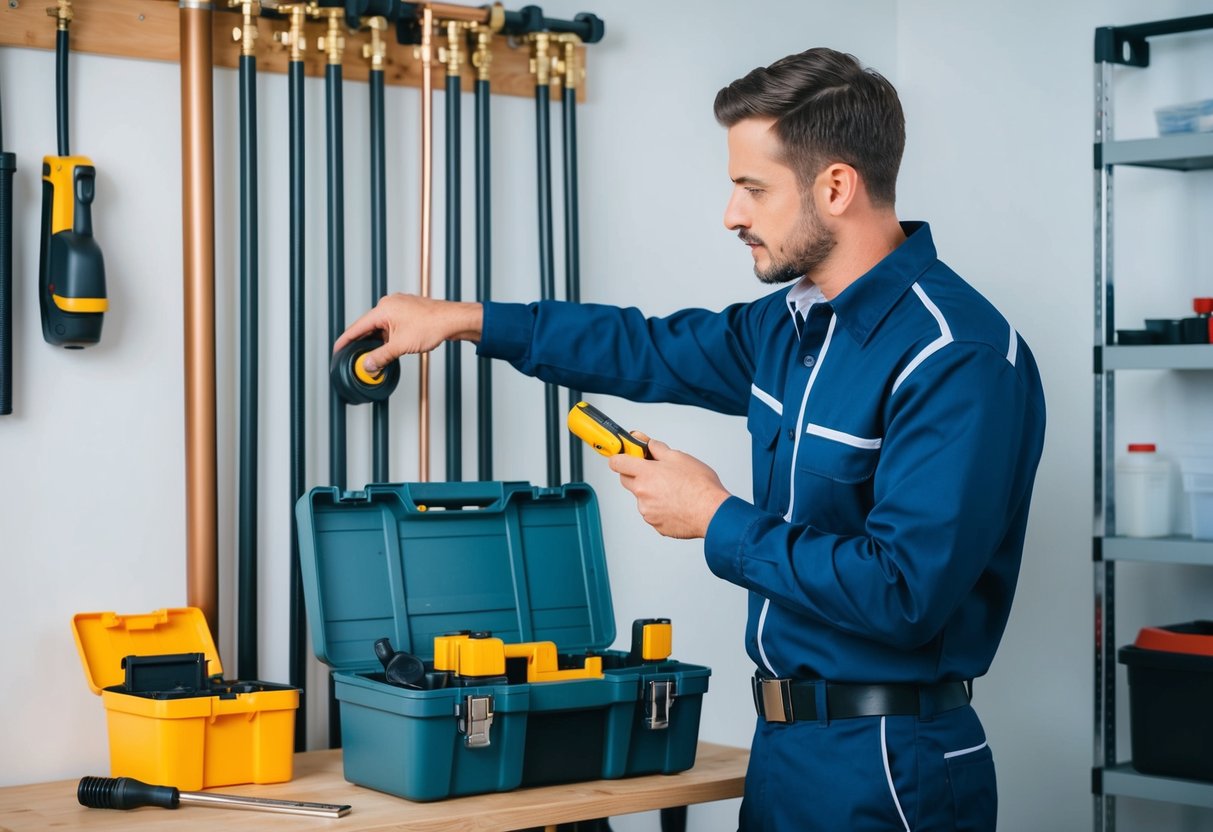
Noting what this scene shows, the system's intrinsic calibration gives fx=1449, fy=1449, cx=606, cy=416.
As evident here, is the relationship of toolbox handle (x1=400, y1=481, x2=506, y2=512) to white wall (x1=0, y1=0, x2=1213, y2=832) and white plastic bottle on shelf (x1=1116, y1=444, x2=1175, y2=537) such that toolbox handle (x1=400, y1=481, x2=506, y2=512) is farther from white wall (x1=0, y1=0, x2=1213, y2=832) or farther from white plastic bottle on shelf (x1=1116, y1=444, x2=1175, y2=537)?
white plastic bottle on shelf (x1=1116, y1=444, x2=1175, y2=537)

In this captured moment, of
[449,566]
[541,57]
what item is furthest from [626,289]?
[449,566]

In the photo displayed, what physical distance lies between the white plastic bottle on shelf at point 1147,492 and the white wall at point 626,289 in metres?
0.15

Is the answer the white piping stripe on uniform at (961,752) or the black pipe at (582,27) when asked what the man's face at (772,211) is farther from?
the black pipe at (582,27)

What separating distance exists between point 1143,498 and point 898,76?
1.15 m

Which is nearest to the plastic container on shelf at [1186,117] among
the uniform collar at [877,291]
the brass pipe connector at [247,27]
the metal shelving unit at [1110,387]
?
the metal shelving unit at [1110,387]

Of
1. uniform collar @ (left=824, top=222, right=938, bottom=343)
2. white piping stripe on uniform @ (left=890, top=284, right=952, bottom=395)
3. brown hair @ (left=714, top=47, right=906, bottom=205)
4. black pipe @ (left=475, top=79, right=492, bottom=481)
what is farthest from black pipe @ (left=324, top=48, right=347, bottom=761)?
white piping stripe on uniform @ (left=890, top=284, right=952, bottom=395)

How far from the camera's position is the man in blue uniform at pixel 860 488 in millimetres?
1705

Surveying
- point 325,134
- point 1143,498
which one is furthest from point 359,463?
point 1143,498

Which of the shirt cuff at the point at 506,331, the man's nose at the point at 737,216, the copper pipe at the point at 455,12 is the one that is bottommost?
the shirt cuff at the point at 506,331

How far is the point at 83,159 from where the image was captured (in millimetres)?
2201

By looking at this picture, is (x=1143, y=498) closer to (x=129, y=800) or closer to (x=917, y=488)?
(x=917, y=488)

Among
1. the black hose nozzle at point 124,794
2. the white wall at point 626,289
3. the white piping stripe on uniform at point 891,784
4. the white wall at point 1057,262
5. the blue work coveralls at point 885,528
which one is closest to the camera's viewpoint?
the blue work coveralls at point 885,528

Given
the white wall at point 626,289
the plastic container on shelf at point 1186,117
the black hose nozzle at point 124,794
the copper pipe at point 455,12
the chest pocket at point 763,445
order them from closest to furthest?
1. the black hose nozzle at point 124,794
2. the chest pocket at point 763,445
3. the white wall at point 626,289
4. the copper pipe at point 455,12
5. the plastic container on shelf at point 1186,117

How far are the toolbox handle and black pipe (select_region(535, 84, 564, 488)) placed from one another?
0.31 m
